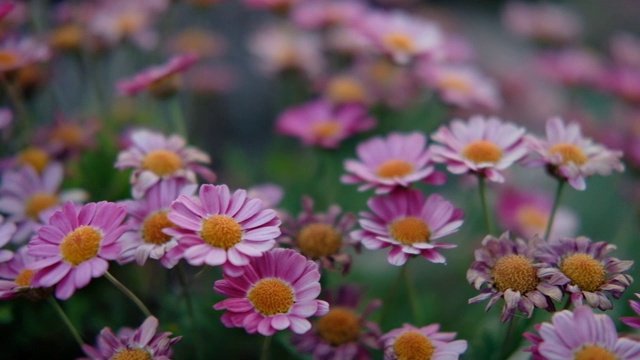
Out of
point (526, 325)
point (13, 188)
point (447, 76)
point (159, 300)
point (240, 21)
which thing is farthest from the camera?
point (240, 21)

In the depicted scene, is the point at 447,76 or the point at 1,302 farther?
the point at 447,76

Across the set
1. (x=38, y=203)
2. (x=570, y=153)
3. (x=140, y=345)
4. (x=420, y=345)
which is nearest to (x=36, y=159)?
(x=38, y=203)

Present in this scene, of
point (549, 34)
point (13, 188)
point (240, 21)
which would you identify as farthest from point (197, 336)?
point (240, 21)

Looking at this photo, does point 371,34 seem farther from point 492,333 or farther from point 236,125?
point 236,125

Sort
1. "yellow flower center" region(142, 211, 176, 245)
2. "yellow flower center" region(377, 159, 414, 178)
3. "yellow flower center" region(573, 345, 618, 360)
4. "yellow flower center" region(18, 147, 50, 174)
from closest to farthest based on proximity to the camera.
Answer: "yellow flower center" region(573, 345, 618, 360) < "yellow flower center" region(142, 211, 176, 245) < "yellow flower center" region(377, 159, 414, 178) < "yellow flower center" region(18, 147, 50, 174)

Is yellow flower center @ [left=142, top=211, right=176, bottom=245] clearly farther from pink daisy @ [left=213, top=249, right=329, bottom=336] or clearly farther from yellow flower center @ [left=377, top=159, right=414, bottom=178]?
yellow flower center @ [left=377, top=159, right=414, bottom=178]

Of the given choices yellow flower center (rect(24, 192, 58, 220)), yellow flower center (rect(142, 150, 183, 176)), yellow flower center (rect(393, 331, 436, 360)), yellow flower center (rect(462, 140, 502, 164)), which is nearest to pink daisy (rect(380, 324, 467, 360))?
yellow flower center (rect(393, 331, 436, 360))

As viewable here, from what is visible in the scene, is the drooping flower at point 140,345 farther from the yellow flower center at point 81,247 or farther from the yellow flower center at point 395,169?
the yellow flower center at point 395,169
